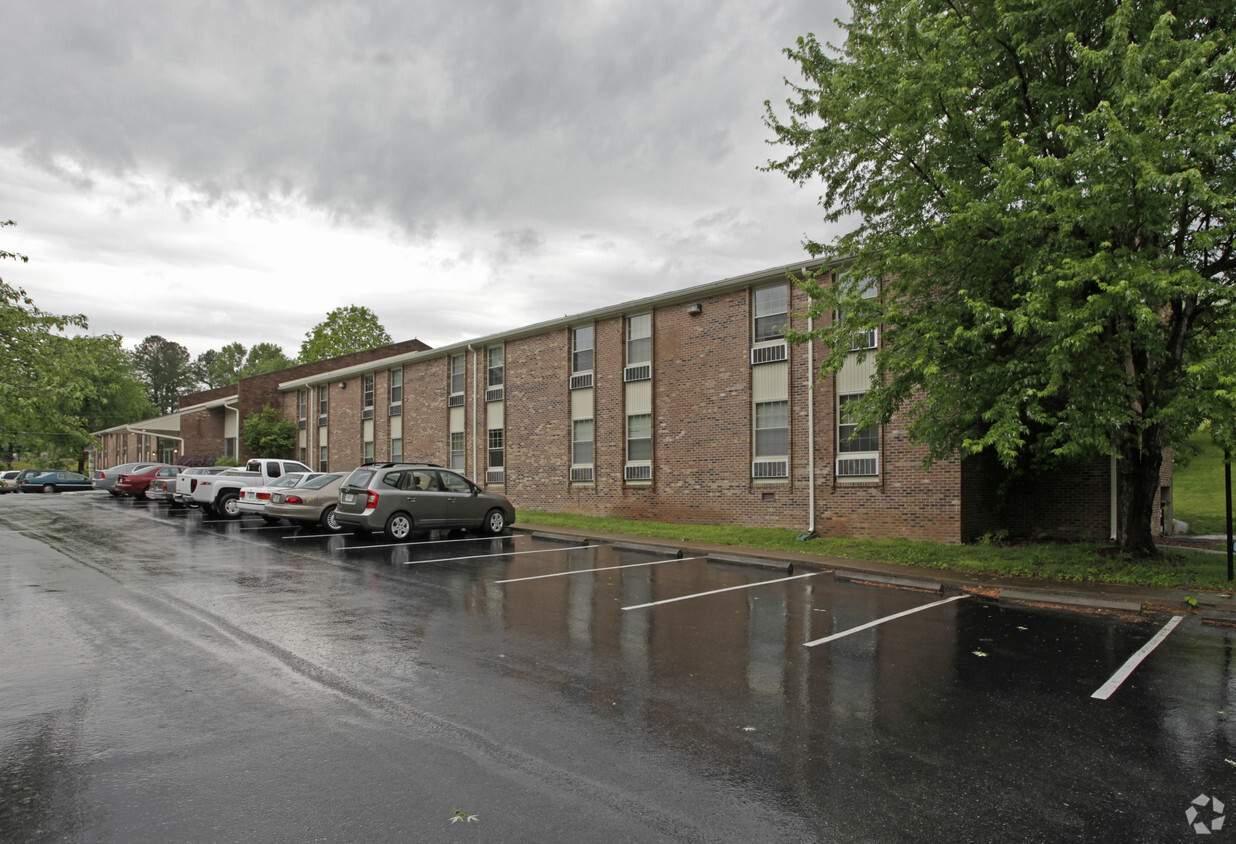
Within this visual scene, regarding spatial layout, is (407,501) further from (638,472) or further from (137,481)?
(137,481)

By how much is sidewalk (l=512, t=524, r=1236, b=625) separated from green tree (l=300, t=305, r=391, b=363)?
4582cm

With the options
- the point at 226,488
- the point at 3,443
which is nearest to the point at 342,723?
the point at 3,443

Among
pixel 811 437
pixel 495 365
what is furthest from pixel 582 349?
pixel 811 437

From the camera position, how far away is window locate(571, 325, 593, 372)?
22.1 meters

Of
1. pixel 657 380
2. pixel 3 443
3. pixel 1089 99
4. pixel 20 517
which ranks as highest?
pixel 1089 99

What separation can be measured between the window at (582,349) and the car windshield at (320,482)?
7982 millimetres

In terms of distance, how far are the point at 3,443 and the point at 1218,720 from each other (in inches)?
851

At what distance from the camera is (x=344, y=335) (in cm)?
5475

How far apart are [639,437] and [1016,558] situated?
34.5 ft

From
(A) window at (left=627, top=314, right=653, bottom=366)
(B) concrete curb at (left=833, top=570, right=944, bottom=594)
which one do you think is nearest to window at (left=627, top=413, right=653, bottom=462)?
(A) window at (left=627, top=314, right=653, bottom=366)

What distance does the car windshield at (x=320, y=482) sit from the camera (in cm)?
1706

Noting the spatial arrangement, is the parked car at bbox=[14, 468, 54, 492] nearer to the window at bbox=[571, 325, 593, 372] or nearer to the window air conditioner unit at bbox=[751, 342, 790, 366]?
the window at bbox=[571, 325, 593, 372]

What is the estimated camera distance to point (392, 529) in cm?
1489

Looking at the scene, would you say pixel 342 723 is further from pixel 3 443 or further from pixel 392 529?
pixel 3 443
